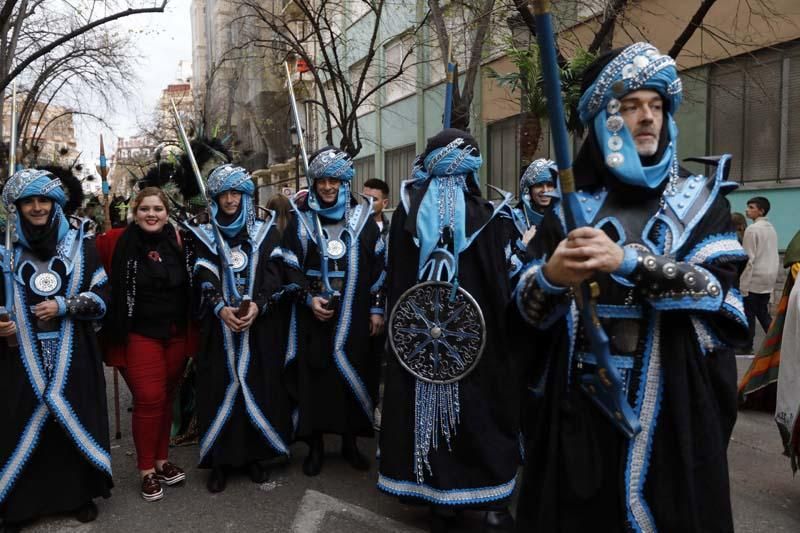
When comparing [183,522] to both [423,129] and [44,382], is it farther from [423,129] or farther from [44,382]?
[423,129]

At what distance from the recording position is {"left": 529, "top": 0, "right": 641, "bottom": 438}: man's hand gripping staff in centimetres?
154

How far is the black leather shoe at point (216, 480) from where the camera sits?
425 centimetres

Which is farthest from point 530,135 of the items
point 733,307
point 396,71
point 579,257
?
point 396,71

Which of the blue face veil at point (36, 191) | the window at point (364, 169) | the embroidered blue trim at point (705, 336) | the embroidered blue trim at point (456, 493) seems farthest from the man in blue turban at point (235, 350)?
the window at point (364, 169)

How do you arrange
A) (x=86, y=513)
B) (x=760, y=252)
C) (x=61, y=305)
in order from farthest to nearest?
1. (x=760, y=252)
2. (x=86, y=513)
3. (x=61, y=305)

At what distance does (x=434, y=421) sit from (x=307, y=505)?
1101 millimetres

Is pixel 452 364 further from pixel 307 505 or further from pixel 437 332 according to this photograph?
pixel 307 505

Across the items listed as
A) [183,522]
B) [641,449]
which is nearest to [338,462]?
[183,522]

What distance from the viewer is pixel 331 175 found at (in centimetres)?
448

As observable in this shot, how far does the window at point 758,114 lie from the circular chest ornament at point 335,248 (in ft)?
A: 20.8

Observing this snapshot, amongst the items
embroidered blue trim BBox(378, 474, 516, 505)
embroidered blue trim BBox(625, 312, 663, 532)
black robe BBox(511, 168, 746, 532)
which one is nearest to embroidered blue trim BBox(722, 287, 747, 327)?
black robe BBox(511, 168, 746, 532)

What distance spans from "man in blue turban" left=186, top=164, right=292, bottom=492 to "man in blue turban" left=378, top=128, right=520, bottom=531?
1.08 metres

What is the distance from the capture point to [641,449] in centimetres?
198

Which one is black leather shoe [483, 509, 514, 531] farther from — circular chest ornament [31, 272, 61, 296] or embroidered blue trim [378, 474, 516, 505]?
circular chest ornament [31, 272, 61, 296]
